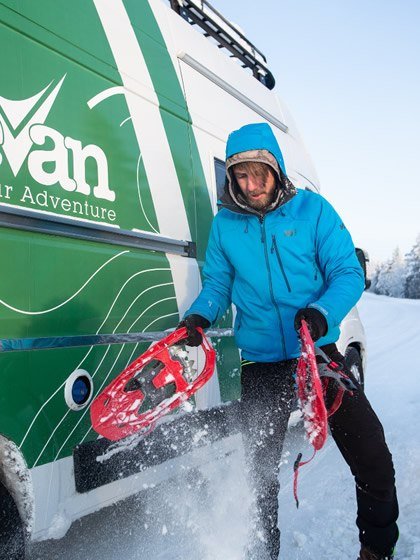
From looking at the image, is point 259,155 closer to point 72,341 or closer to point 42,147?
point 42,147

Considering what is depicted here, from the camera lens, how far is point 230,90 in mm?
3688

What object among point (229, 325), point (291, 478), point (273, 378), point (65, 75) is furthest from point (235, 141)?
point (291, 478)

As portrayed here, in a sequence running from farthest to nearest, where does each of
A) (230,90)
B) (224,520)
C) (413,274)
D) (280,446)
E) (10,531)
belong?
1. (413,274)
2. (230,90)
3. (224,520)
4. (280,446)
5. (10,531)

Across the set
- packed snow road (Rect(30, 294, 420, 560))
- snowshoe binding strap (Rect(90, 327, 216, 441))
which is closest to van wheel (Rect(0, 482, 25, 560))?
snowshoe binding strap (Rect(90, 327, 216, 441))

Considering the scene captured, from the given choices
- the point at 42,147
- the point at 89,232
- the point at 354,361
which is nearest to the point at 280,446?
the point at 89,232

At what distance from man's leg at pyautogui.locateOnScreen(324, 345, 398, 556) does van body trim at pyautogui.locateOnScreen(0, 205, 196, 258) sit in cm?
112

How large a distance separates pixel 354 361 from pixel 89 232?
9.87 ft

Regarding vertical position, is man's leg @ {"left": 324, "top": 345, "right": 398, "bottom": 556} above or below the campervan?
below

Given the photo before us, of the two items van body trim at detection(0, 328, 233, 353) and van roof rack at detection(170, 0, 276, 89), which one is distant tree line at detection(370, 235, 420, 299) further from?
van body trim at detection(0, 328, 233, 353)

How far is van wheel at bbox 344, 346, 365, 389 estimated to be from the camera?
451cm

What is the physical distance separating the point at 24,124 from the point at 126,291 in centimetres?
86

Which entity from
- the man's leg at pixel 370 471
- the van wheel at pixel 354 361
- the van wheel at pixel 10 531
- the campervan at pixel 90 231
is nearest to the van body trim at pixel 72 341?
the campervan at pixel 90 231

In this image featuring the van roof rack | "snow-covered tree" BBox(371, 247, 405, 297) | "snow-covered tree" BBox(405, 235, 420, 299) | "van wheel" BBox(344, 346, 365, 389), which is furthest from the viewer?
"snow-covered tree" BBox(371, 247, 405, 297)

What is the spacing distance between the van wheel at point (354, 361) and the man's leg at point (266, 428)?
2170 millimetres
